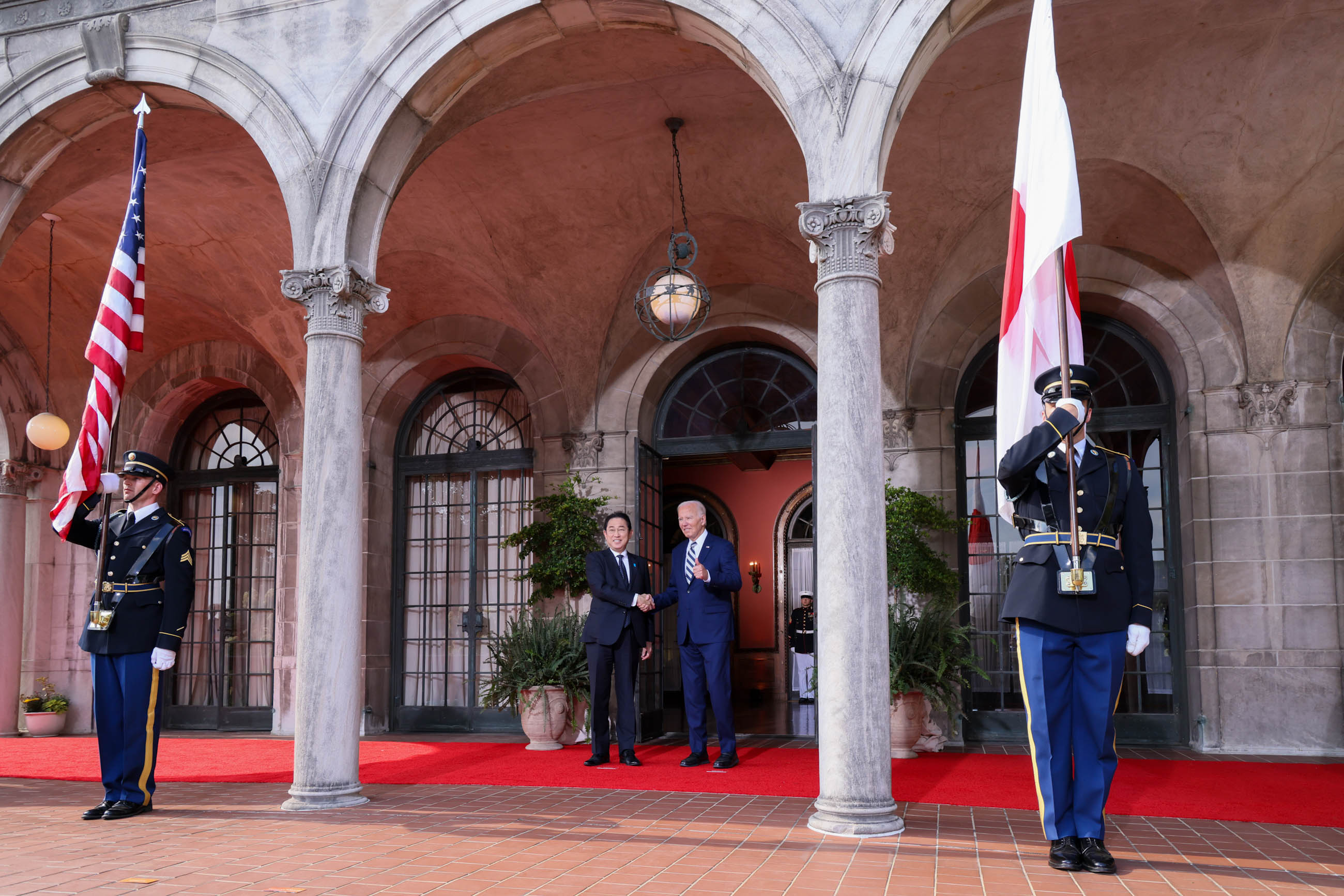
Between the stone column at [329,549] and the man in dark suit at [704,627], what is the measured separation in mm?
2268

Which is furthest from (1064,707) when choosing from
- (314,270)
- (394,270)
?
(394,270)

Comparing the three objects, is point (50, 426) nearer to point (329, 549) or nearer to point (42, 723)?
point (42, 723)

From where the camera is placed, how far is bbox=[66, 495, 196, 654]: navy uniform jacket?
19.9 ft

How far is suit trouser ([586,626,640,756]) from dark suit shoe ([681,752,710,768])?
1.38 feet

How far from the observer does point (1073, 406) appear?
4574 millimetres

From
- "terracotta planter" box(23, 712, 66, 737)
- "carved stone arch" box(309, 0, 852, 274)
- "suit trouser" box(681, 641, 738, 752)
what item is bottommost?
"terracotta planter" box(23, 712, 66, 737)

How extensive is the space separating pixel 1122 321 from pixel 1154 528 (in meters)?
1.91

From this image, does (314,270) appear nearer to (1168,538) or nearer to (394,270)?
(394,270)

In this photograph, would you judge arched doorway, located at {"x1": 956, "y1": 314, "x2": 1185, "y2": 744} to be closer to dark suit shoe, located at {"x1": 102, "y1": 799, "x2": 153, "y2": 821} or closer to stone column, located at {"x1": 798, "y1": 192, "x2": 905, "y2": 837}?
stone column, located at {"x1": 798, "y1": 192, "x2": 905, "y2": 837}

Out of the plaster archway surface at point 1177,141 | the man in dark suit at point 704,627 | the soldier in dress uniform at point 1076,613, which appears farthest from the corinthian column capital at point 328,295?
the soldier in dress uniform at point 1076,613

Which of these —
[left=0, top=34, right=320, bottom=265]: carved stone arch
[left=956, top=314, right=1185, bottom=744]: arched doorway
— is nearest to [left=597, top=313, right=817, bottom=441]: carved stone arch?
[left=956, top=314, right=1185, bottom=744]: arched doorway

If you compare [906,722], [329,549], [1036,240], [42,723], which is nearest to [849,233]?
[1036,240]

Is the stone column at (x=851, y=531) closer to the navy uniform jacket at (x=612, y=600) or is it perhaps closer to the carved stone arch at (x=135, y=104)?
the navy uniform jacket at (x=612, y=600)

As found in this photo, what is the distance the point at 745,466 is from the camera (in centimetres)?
1555
